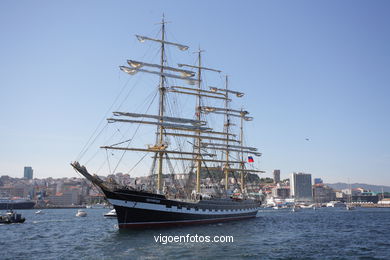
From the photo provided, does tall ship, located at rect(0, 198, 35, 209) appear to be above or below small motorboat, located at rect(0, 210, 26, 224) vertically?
below

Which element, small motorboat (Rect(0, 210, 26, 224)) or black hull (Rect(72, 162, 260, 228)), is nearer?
black hull (Rect(72, 162, 260, 228))

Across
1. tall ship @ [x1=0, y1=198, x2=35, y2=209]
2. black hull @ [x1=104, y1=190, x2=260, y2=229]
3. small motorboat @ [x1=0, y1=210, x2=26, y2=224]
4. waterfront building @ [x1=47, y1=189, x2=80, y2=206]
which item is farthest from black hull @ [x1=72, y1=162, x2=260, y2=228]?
waterfront building @ [x1=47, y1=189, x2=80, y2=206]

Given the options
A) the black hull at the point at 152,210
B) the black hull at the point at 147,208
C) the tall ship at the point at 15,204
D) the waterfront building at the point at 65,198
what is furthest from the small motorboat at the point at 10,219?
the waterfront building at the point at 65,198

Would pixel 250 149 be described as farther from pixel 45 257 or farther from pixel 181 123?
pixel 45 257

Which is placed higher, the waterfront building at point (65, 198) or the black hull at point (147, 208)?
the black hull at point (147, 208)

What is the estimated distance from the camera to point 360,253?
912 inches

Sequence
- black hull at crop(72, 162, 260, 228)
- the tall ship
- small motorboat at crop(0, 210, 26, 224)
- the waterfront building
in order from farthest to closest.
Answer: the waterfront building, the tall ship, small motorboat at crop(0, 210, 26, 224), black hull at crop(72, 162, 260, 228)

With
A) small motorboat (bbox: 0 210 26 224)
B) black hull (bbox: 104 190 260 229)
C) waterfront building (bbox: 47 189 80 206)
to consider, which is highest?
black hull (bbox: 104 190 260 229)

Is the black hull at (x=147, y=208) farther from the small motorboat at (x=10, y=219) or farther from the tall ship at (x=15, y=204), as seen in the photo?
the tall ship at (x=15, y=204)

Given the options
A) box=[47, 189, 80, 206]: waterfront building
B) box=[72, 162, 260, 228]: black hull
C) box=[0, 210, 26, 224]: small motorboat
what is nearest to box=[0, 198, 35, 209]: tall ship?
→ box=[47, 189, 80, 206]: waterfront building

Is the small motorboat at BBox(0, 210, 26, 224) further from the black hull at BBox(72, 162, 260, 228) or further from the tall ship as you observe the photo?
the tall ship

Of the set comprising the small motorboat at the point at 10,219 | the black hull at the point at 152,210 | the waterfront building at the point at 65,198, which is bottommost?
the waterfront building at the point at 65,198

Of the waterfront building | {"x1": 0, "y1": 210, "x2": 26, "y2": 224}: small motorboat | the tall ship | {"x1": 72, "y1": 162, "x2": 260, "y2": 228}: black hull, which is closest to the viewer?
{"x1": 72, "y1": 162, "x2": 260, "y2": 228}: black hull

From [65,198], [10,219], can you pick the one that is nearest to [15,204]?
[65,198]
